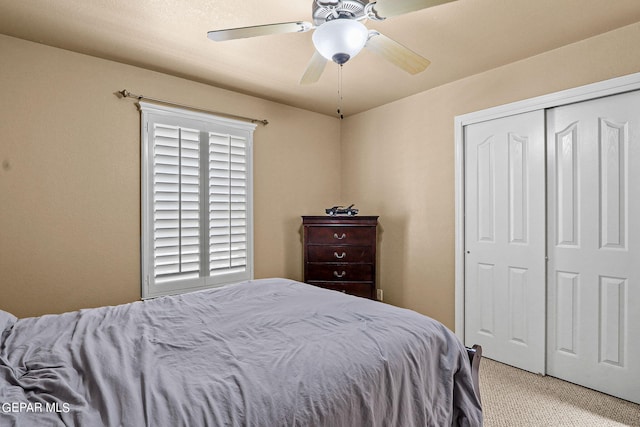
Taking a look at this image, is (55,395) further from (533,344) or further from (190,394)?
(533,344)

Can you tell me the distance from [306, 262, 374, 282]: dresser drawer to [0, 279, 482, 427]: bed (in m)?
1.67

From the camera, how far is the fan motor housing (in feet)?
5.47

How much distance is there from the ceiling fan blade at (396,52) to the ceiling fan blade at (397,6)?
21 cm

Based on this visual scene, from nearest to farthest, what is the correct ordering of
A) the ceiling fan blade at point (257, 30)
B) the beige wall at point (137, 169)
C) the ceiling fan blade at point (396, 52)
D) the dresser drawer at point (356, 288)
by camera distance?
Answer: the ceiling fan blade at point (257, 30) → the ceiling fan blade at point (396, 52) → the beige wall at point (137, 169) → the dresser drawer at point (356, 288)

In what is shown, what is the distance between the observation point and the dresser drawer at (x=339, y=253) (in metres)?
3.61

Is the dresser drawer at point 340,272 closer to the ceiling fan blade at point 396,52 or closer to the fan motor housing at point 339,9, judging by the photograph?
the ceiling fan blade at point 396,52

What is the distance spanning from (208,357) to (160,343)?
10.3 inches

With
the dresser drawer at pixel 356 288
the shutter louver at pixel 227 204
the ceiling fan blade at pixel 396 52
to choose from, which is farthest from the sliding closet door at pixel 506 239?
the shutter louver at pixel 227 204

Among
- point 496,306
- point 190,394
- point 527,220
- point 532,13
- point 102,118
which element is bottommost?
point 496,306

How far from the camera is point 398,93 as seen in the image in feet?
11.8

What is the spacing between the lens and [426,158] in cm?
355

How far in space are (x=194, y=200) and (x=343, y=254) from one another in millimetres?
1605

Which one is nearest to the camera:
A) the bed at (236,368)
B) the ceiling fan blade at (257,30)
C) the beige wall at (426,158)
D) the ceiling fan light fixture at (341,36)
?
the bed at (236,368)

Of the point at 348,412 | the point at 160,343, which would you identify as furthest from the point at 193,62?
the point at 348,412
